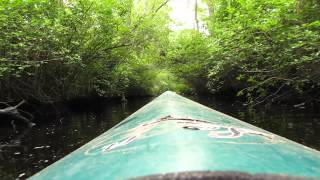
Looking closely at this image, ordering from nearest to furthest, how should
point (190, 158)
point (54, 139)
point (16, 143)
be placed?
1. point (190, 158)
2. point (16, 143)
3. point (54, 139)

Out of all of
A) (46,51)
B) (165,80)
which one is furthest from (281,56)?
(165,80)

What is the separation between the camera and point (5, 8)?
10141 mm

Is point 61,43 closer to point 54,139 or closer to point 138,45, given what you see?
point 54,139

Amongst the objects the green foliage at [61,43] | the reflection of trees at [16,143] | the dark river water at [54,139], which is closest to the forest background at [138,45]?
the green foliage at [61,43]

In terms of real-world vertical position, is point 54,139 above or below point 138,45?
below

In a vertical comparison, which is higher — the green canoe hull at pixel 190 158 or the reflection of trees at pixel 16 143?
the green canoe hull at pixel 190 158

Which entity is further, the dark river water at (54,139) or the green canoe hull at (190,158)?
the dark river water at (54,139)

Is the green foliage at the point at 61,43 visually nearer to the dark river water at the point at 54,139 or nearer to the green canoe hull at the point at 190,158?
the dark river water at the point at 54,139

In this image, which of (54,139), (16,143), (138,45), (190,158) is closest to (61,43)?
(54,139)

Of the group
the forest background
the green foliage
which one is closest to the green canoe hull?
the forest background

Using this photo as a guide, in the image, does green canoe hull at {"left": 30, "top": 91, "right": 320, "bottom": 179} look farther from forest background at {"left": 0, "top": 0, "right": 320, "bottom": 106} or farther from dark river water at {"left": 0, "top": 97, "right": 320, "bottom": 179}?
forest background at {"left": 0, "top": 0, "right": 320, "bottom": 106}

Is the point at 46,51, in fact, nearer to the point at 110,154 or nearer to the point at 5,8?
the point at 5,8

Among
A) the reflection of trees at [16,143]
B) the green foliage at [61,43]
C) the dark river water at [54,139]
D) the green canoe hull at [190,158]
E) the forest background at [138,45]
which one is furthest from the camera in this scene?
the green foliage at [61,43]

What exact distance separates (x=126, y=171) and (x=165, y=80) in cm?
3605
